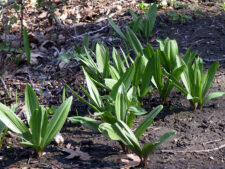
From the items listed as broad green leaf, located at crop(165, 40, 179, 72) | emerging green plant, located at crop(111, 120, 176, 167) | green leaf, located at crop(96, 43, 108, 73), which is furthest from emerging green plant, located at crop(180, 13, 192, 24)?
emerging green plant, located at crop(111, 120, 176, 167)

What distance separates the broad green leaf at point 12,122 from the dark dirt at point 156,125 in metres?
0.19

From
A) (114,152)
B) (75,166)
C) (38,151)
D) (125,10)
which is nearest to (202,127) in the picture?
(114,152)

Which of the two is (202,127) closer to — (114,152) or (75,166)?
(114,152)

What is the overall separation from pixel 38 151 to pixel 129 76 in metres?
0.79

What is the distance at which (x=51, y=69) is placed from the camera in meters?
3.62

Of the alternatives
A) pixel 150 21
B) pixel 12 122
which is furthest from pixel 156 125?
pixel 150 21

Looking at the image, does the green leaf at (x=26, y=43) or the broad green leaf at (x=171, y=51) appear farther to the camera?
the green leaf at (x=26, y=43)

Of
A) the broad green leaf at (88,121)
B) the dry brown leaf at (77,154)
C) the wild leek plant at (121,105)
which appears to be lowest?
the dry brown leaf at (77,154)

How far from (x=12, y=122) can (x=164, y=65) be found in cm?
135

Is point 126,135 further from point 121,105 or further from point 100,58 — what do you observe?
point 100,58

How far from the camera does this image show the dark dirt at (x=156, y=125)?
221 centimetres

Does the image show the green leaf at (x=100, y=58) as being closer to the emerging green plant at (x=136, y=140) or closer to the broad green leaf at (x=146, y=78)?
the broad green leaf at (x=146, y=78)

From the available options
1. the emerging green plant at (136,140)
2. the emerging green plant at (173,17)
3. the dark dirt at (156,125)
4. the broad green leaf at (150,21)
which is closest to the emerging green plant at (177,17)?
the emerging green plant at (173,17)

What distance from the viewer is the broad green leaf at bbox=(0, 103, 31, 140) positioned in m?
2.15
